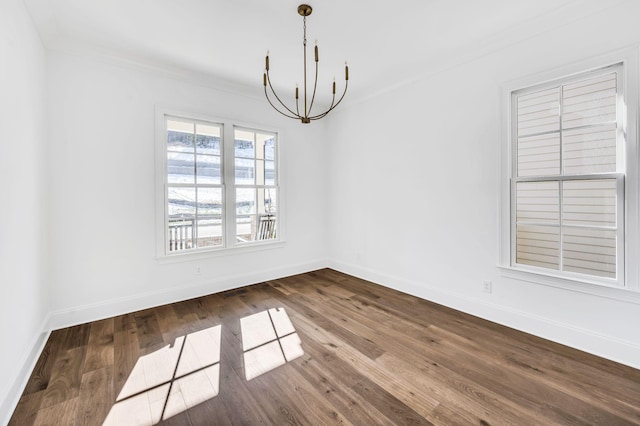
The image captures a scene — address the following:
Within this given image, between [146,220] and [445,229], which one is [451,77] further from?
[146,220]

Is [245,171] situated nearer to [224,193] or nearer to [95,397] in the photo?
[224,193]

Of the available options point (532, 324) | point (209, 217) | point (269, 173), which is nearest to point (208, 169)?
point (209, 217)

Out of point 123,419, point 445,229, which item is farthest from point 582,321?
point 123,419

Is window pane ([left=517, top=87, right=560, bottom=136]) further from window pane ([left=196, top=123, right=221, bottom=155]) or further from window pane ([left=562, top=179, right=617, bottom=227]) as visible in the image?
window pane ([left=196, top=123, right=221, bottom=155])

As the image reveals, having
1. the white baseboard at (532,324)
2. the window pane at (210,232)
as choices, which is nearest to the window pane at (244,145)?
the window pane at (210,232)

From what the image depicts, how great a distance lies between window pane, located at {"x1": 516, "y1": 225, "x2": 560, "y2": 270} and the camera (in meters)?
2.62

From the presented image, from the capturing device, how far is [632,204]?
2170 millimetres

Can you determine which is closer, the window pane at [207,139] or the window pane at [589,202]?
the window pane at [589,202]

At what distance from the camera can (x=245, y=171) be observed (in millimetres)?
4141

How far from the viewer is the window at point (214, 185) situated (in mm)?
3498

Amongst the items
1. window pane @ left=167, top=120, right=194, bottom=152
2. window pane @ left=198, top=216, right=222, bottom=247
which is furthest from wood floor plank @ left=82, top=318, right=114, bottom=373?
window pane @ left=167, top=120, right=194, bottom=152

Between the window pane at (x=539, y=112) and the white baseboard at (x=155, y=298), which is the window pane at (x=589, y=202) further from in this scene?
the white baseboard at (x=155, y=298)

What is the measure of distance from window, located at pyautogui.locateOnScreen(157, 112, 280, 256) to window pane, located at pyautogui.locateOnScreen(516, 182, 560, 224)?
125 inches

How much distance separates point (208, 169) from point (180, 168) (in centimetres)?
34
